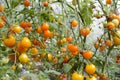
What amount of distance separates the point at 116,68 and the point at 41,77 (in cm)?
148

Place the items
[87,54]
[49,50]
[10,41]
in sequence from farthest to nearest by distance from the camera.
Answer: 1. [49,50]
2. [87,54]
3. [10,41]

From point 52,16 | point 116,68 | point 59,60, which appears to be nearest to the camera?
point 59,60

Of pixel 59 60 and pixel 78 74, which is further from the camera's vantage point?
pixel 59 60

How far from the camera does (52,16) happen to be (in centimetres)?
198

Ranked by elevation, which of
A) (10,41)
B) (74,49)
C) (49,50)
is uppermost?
(10,41)

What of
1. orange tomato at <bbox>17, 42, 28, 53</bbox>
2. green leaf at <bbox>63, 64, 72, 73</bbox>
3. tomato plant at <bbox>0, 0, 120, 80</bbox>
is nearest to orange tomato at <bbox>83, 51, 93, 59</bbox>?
tomato plant at <bbox>0, 0, 120, 80</bbox>

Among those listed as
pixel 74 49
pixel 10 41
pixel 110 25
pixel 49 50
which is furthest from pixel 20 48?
pixel 49 50

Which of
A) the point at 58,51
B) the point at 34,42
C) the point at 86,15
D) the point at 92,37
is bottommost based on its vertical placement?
the point at 92,37

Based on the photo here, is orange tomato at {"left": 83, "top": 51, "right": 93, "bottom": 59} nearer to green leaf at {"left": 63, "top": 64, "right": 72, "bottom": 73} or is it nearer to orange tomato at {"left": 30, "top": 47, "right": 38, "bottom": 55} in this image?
green leaf at {"left": 63, "top": 64, "right": 72, "bottom": 73}

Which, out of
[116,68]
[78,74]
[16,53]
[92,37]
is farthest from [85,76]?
[92,37]

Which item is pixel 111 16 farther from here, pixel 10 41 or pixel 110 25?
pixel 10 41

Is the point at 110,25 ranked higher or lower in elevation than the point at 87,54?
higher

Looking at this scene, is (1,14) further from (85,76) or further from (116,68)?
(116,68)

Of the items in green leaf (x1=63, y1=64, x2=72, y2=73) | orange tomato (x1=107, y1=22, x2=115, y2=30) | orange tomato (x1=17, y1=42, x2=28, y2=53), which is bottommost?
green leaf (x1=63, y1=64, x2=72, y2=73)
